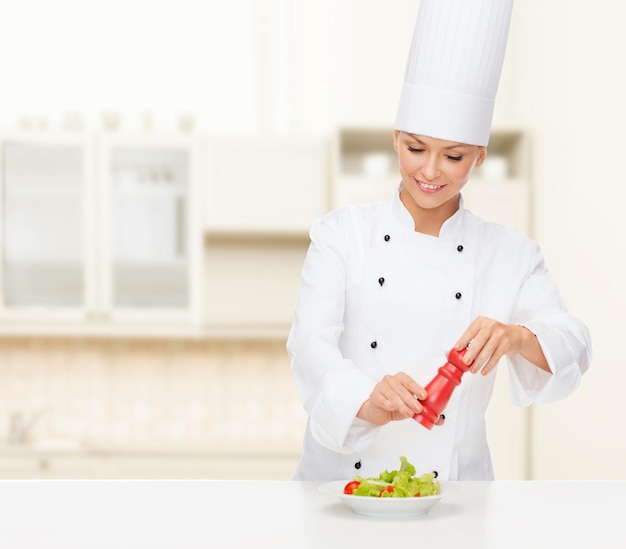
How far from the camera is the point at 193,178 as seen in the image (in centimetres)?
381

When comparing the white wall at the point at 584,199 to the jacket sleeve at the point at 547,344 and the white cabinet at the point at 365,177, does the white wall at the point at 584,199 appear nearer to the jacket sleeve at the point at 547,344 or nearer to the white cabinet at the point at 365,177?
the white cabinet at the point at 365,177

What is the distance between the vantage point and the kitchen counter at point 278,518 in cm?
122

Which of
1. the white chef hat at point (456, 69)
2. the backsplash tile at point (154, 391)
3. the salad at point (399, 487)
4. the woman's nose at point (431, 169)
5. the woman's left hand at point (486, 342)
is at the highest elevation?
the white chef hat at point (456, 69)

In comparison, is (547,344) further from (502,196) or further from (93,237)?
(93,237)

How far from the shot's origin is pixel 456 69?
173 cm

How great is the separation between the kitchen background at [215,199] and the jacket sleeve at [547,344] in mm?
1254

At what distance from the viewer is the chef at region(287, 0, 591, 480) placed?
65.2 inches

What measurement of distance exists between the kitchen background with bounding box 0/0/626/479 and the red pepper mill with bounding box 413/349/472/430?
1755mm

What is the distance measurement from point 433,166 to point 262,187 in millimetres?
Result: 2210

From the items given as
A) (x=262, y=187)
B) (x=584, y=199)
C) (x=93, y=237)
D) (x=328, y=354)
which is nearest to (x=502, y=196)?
(x=584, y=199)

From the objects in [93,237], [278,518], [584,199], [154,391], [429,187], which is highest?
[429,187]

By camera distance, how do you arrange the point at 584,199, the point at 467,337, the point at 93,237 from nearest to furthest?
the point at 467,337, the point at 584,199, the point at 93,237

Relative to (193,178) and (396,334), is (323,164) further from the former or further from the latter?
(396,334)

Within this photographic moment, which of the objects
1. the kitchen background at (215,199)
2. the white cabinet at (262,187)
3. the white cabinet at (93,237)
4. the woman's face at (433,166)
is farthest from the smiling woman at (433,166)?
the white cabinet at (93,237)
